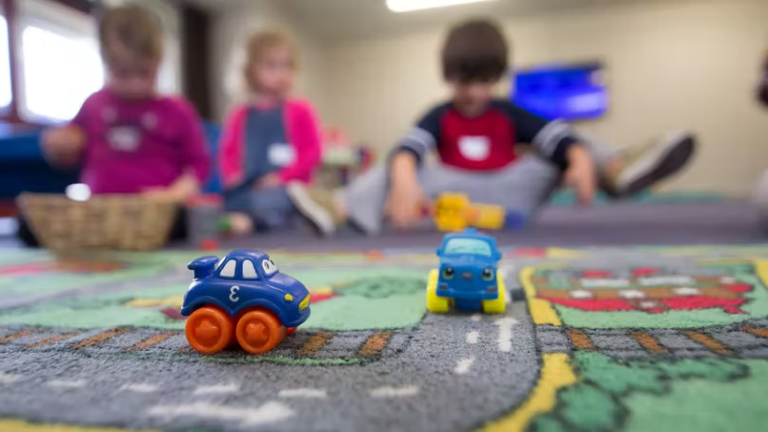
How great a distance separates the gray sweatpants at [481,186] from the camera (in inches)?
62.4

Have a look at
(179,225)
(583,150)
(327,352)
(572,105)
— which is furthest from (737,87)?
(327,352)

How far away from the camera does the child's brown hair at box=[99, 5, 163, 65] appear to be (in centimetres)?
131

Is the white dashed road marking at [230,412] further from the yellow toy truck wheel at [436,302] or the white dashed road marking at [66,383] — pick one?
the yellow toy truck wheel at [436,302]

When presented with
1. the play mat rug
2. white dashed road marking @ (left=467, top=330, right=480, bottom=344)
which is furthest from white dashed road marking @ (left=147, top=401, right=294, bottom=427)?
white dashed road marking @ (left=467, top=330, right=480, bottom=344)

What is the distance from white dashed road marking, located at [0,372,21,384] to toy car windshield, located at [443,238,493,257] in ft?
1.42

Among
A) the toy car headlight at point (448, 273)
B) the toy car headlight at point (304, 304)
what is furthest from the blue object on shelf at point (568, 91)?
the toy car headlight at point (304, 304)

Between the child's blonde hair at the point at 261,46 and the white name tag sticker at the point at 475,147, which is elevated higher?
the child's blonde hair at the point at 261,46

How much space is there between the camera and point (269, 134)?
6.29 ft

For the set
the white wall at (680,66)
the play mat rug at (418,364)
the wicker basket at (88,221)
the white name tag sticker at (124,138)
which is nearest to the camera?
the play mat rug at (418,364)

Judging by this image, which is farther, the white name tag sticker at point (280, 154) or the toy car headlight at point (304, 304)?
the white name tag sticker at point (280, 154)

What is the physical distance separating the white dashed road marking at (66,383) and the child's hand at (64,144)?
1257 millimetres

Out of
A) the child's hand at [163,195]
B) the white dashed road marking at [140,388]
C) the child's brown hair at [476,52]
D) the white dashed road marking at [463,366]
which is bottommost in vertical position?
the white dashed road marking at [140,388]

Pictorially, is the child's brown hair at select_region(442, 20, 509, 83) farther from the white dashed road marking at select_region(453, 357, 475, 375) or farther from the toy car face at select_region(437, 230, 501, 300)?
the white dashed road marking at select_region(453, 357, 475, 375)

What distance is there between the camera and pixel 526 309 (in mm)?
579
